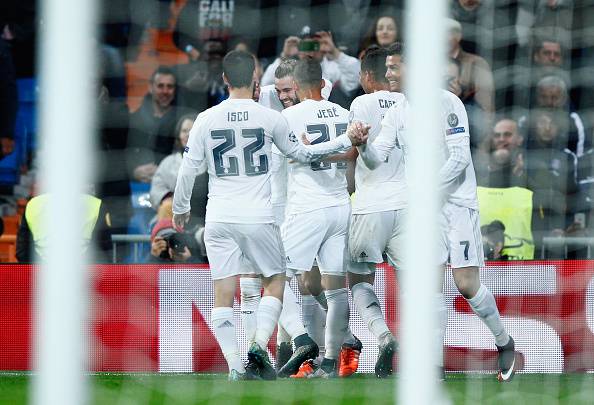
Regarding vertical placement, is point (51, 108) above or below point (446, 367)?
above

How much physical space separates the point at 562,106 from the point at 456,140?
1.58m

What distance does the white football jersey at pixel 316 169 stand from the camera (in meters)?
6.69

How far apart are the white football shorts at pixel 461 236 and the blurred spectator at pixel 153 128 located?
195 centimetres

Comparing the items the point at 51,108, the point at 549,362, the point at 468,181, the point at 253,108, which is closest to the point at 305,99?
the point at 253,108

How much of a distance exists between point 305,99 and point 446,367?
1.66 m

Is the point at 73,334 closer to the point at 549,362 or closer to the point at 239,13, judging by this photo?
the point at 549,362

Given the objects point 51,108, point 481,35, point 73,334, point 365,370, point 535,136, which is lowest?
point 365,370

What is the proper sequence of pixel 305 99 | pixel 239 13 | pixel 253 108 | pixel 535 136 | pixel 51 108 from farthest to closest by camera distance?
1. pixel 239 13
2. pixel 535 136
3. pixel 305 99
4. pixel 253 108
5. pixel 51 108

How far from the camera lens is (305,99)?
A: 22.2ft

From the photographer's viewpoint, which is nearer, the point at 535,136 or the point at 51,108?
the point at 51,108

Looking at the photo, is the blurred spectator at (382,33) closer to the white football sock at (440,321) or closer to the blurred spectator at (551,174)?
the blurred spectator at (551,174)

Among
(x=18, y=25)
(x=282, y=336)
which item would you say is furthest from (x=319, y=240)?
(x=18, y=25)

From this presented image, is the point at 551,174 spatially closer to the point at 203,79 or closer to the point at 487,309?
the point at 487,309

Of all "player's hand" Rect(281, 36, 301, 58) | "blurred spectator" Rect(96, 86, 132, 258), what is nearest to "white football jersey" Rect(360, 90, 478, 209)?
"player's hand" Rect(281, 36, 301, 58)
